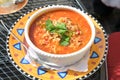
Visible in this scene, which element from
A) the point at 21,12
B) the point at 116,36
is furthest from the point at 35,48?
the point at 116,36

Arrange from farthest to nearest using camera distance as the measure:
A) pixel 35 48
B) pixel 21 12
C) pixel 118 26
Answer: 1. pixel 118 26
2. pixel 21 12
3. pixel 35 48

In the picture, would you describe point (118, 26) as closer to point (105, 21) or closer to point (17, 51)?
point (105, 21)

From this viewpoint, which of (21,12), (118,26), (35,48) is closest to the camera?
(35,48)

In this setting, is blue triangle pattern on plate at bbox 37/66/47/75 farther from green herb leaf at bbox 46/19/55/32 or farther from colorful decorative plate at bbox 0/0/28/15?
colorful decorative plate at bbox 0/0/28/15

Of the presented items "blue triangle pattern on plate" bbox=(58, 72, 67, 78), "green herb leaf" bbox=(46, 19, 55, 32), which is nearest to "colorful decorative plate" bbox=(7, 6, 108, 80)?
"blue triangle pattern on plate" bbox=(58, 72, 67, 78)

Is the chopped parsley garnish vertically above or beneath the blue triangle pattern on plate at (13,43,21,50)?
above

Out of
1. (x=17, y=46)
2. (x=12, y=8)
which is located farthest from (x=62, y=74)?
(x=12, y=8)

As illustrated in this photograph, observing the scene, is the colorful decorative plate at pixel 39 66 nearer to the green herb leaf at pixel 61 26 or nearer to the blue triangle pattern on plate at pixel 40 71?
the blue triangle pattern on plate at pixel 40 71
